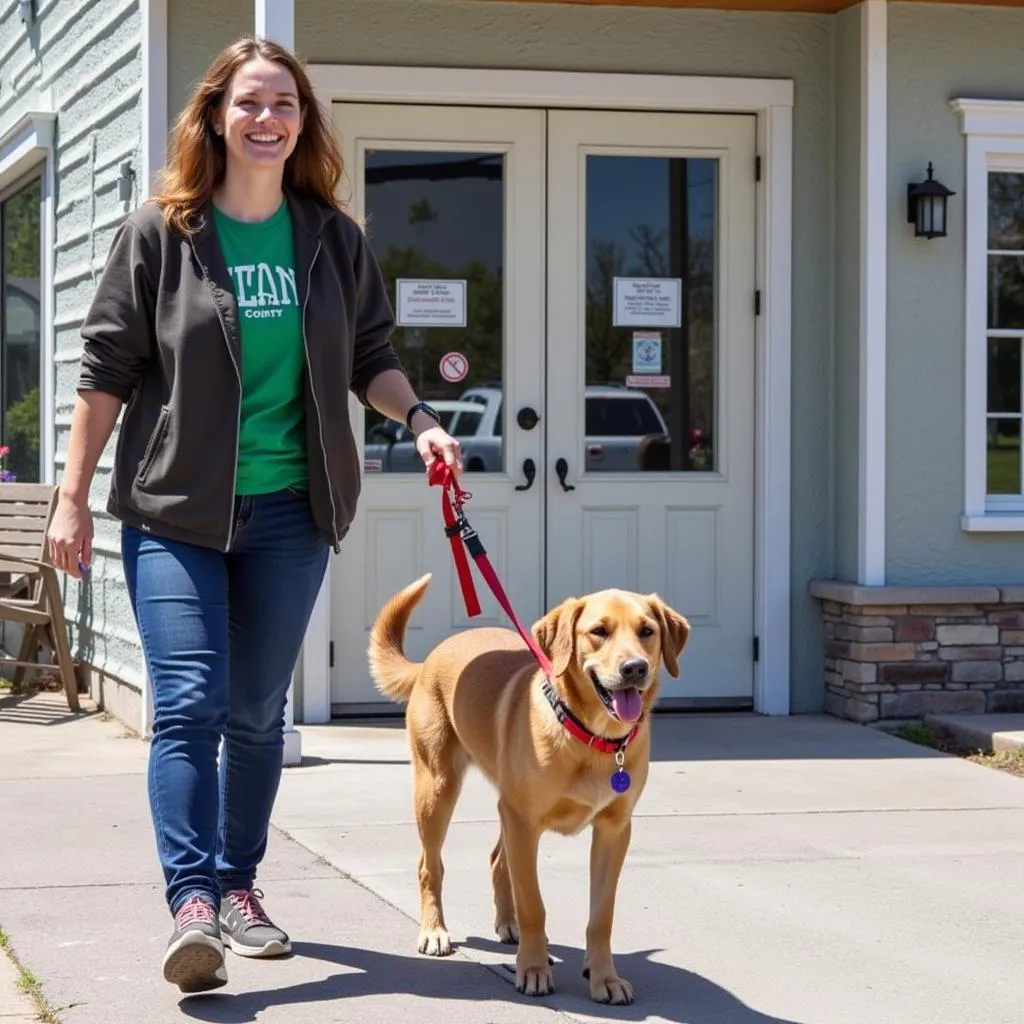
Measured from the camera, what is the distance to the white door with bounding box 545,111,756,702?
27.1ft

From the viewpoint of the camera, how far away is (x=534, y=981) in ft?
13.4

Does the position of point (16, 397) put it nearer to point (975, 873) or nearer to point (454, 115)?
point (454, 115)

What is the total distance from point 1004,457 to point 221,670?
536 cm

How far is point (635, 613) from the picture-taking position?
13.3 ft

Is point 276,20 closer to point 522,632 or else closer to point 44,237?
point 522,632

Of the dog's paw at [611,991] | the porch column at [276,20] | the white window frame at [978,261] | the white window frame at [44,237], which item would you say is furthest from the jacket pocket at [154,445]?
the white window frame at [44,237]

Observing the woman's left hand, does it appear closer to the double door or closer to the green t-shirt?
the green t-shirt

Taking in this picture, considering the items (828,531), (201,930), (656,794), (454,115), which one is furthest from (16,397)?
(201,930)

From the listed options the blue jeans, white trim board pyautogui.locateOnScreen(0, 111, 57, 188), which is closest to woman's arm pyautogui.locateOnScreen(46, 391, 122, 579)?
the blue jeans

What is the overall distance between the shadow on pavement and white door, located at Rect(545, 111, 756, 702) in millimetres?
3971

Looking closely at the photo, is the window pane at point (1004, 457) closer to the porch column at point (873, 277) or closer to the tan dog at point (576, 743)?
the porch column at point (873, 277)

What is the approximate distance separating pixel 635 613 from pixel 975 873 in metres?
1.94

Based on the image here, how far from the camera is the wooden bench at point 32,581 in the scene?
8734 millimetres

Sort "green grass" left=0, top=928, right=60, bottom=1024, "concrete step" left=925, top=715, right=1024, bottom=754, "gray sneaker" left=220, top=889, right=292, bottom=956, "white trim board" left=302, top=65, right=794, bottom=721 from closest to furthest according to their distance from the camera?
"green grass" left=0, top=928, right=60, bottom=1024, "gray sneaker" left=220, top=889, right=292, bottom=956, "concrete step" left=925, top=715, right=1024, bottom=754, "white trim board" left=302, top=65, right=794, bottom=721
